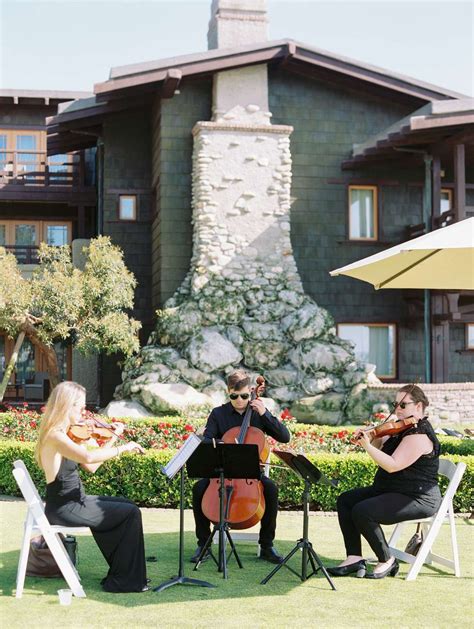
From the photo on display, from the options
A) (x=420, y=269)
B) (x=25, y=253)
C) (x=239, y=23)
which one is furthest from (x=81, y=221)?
(x=420, y=269)

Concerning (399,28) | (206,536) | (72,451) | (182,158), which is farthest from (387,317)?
(72,451)

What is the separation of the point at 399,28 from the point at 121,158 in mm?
9081

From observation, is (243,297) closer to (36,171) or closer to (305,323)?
(305,323)

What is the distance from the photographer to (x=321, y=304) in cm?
1920

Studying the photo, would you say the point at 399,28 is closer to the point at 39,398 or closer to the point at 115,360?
the point at 115,360

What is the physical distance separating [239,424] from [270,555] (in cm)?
109

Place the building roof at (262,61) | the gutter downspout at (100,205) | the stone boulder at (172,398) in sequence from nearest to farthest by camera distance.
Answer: the stone boulder at (172,398) → the building roof at (262,61) → the gutter downspout at (100,205)

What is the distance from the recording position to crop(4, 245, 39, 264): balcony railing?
2239 cm

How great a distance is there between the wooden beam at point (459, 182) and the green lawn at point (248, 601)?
11.0m

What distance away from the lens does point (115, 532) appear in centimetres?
597

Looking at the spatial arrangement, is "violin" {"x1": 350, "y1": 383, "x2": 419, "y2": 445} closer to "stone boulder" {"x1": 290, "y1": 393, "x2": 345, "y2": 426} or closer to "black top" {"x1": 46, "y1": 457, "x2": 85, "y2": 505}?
"black top" {"x1": 46, "y1": 457, "x2": 85, "y2": 505}

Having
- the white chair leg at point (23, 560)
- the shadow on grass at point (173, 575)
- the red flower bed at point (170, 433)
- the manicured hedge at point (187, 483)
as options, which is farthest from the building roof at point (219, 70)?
the white chair leg at point (23, 560)

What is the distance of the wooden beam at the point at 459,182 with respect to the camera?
56.2ft

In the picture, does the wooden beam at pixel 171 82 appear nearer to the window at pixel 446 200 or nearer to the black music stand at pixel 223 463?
the window at pixel 446 200
